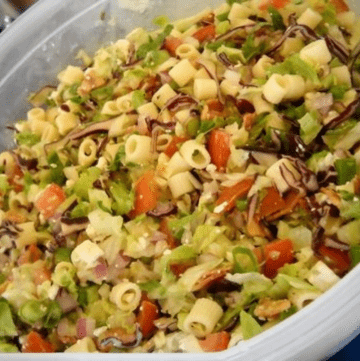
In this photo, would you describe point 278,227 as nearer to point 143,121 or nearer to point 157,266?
point 157,266

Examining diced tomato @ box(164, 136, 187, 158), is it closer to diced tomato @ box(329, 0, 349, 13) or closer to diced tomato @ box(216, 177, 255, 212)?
diced tomato @ box(216, 177, 255, 212)

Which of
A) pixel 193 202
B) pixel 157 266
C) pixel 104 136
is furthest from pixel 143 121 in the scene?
pixel 157 266

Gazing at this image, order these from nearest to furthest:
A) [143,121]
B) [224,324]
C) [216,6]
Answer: [224,324]
[143,121]
[216,6]

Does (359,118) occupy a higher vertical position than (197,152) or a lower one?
lower

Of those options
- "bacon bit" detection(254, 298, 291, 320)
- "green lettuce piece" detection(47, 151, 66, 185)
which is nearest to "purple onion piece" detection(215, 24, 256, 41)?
"green lettuce piece" detection(47, 151, 66, 185)

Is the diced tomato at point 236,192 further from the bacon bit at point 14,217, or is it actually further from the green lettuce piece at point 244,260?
the bacon bit at point 14,217

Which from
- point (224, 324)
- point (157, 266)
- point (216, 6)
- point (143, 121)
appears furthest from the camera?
point (216, 6)

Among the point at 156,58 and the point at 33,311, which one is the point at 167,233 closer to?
the point at 33,311

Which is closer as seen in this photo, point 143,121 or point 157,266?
point 157,266
